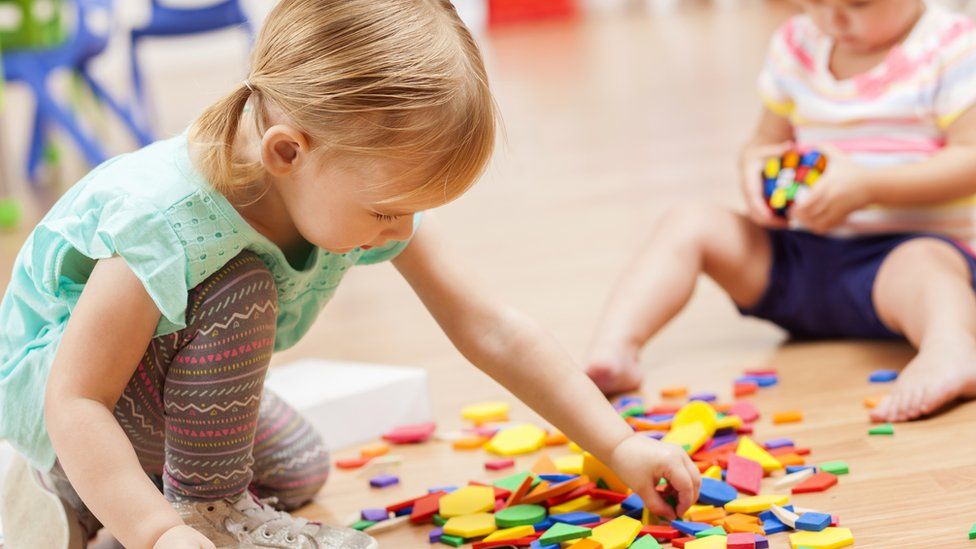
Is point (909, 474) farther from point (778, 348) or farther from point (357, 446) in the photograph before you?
point (357, 446)

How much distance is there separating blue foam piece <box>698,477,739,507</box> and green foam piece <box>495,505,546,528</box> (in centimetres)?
13

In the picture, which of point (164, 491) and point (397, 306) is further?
point (397, 306)

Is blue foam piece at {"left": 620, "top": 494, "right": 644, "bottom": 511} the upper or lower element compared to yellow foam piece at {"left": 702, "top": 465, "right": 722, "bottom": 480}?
lower

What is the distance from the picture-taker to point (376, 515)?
3.38ft

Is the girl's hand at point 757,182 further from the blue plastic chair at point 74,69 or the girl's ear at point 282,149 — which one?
the blue plastic chair at point 74,69

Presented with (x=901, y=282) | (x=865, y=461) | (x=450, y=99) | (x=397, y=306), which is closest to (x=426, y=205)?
(x=450, y=99)

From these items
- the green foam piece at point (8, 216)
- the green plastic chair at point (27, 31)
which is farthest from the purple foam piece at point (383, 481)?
the green plastic chair at point (27, 31)

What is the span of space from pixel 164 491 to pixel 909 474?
1.94 ft

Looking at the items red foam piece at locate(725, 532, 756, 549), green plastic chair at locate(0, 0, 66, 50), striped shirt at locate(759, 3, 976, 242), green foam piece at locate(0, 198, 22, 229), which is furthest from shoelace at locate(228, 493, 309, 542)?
green plastic chair at locate(0, 0, 66, 50)

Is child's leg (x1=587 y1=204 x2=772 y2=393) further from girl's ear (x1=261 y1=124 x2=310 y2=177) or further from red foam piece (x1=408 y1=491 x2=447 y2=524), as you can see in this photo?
girl's ear (x1=261 y1=124 x2=310 y2=177)

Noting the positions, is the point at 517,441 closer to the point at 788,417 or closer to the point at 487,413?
the point at 487,413

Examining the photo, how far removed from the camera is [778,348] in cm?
140

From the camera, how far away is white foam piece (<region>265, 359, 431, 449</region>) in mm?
1228

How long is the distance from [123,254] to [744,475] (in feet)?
1.72
